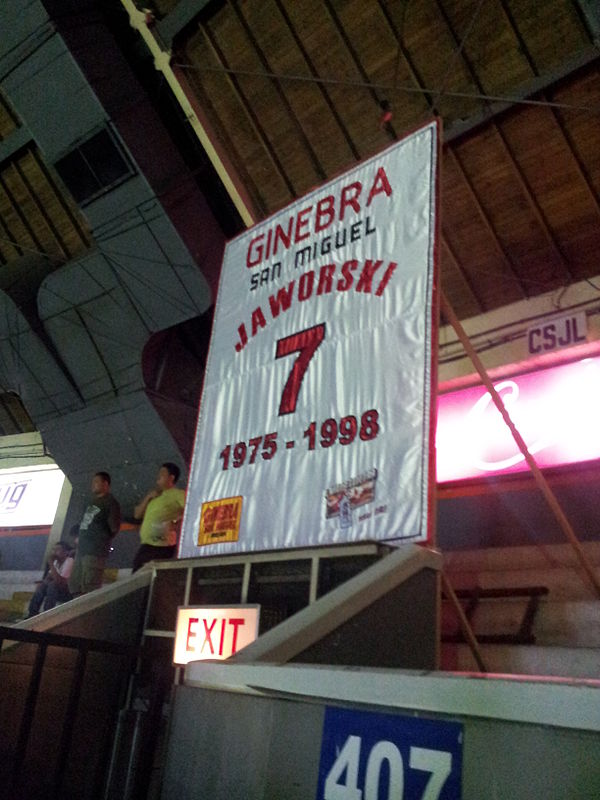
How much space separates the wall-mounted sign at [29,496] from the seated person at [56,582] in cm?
572

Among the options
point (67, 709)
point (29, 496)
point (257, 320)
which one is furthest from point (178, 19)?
point (29, 496)

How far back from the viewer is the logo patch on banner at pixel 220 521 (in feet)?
17.3

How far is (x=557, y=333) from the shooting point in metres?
7.89

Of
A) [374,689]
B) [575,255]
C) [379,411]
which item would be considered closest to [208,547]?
[379,411]

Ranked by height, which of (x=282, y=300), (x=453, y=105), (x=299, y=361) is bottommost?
(x=299, y=361)

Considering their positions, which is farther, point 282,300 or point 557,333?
point 557,333

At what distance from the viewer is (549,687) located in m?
→ 1.80

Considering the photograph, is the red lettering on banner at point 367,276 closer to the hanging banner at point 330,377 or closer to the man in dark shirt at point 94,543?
the hanging banner at point 330,377

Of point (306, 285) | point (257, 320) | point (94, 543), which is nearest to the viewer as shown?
point (306, 285)

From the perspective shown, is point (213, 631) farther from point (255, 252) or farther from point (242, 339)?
point (255, 252)

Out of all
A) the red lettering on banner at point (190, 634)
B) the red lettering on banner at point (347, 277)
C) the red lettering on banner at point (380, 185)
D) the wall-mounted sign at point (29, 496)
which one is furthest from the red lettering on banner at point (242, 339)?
the wall-mounted sign at point (29, 496)

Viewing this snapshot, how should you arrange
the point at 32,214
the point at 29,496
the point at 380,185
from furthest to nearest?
the point at 29,496
the point at 32,214
the point at 380,185

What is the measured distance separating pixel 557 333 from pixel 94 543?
599cm

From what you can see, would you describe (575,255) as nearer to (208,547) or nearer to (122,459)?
(208,547)
